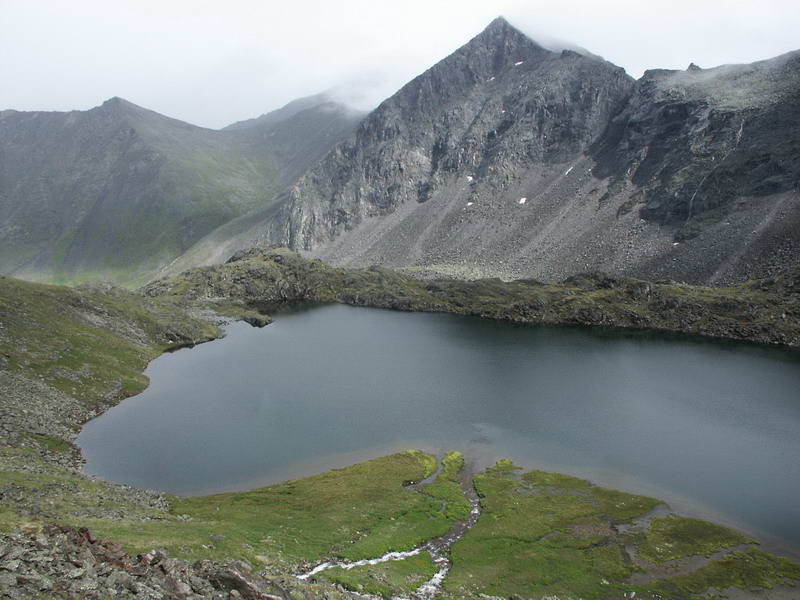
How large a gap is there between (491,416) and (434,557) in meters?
40.3

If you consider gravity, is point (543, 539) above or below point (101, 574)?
below

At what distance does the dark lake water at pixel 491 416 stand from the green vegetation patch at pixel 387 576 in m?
25.4

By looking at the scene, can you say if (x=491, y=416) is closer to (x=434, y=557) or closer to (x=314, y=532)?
(x=434, y=557)

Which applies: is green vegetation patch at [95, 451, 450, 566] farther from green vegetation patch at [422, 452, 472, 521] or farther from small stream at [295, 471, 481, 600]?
green vegetation patch at [422, 452, 472, 521]

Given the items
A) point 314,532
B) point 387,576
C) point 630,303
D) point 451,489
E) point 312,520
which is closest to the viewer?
Result: point 387,576

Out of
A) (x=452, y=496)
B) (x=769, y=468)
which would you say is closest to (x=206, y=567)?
(x=452, y=496)

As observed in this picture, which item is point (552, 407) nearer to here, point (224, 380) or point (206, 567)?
point (224, 380)

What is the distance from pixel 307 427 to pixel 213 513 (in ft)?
96.8

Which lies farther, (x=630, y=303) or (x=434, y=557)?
(x=630, y=303)

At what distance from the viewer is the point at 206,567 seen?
27109 millimetres

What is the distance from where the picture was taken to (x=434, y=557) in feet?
144

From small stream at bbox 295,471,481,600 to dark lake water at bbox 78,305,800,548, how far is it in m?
16.8

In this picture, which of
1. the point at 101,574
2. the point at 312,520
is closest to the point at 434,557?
the point at 312,520

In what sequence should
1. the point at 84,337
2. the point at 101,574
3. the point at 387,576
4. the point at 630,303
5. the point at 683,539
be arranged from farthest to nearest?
1. the point at 630,303
2. the point at 84,337
3. the point at 683,539
4. the point at 387,576
5. the point at 101,574
